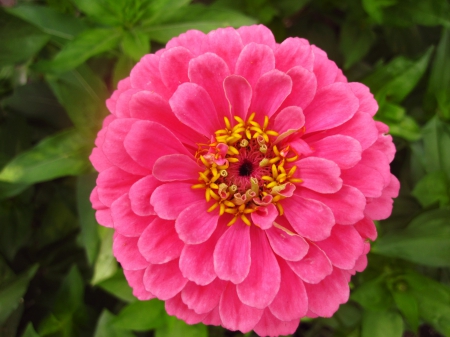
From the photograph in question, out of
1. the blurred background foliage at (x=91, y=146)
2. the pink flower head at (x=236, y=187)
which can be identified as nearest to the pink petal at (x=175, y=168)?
the pink flower head at (x=236, y=187)

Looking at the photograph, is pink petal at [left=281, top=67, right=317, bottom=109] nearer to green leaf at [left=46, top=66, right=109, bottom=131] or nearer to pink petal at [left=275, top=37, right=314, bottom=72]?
pink petal at [left=275, top=37, right=314, bottom=72]

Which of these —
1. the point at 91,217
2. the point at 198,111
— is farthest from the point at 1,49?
the point at 198,111

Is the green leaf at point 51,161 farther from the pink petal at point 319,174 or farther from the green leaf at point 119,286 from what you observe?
the pink petal at point 319,174

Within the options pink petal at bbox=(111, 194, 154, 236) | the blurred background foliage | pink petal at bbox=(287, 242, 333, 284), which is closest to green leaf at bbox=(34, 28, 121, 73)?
the blurred background foliage

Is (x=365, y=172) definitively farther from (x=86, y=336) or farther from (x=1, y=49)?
(x=86, y=336)

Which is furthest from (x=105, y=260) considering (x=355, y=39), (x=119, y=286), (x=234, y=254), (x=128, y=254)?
(x=355, y=39)
